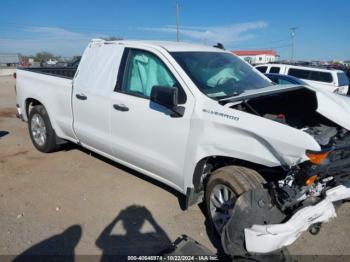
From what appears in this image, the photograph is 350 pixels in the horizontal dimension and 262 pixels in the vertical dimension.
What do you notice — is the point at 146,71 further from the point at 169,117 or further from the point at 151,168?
the point at 151,168

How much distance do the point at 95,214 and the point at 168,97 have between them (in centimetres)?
173

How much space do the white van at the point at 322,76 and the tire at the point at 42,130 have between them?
1134 centimetres

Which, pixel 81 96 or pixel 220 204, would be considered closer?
pixel 220 204

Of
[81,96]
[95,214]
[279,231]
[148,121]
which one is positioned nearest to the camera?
[279,231]

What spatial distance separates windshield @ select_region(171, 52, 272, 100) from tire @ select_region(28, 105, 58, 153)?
2916 mm

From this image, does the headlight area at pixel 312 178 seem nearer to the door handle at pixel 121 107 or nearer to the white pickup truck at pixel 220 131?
the white pickup truck at pixel 220 131

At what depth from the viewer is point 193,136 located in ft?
11.1

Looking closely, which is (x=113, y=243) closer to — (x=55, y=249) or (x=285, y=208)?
(x=55, y=249)

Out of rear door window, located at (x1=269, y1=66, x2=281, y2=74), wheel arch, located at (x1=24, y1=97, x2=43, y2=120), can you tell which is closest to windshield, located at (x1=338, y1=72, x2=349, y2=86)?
rear door window, located at (x1=269, y1=66, x2=281, y2=74)

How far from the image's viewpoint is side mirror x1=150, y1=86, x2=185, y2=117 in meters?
3.27

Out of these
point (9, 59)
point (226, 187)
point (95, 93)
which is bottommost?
point (226, 187)

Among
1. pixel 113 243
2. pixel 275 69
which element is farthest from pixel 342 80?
pixel 113 243

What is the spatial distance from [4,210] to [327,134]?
374cm

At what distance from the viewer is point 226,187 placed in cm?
329
